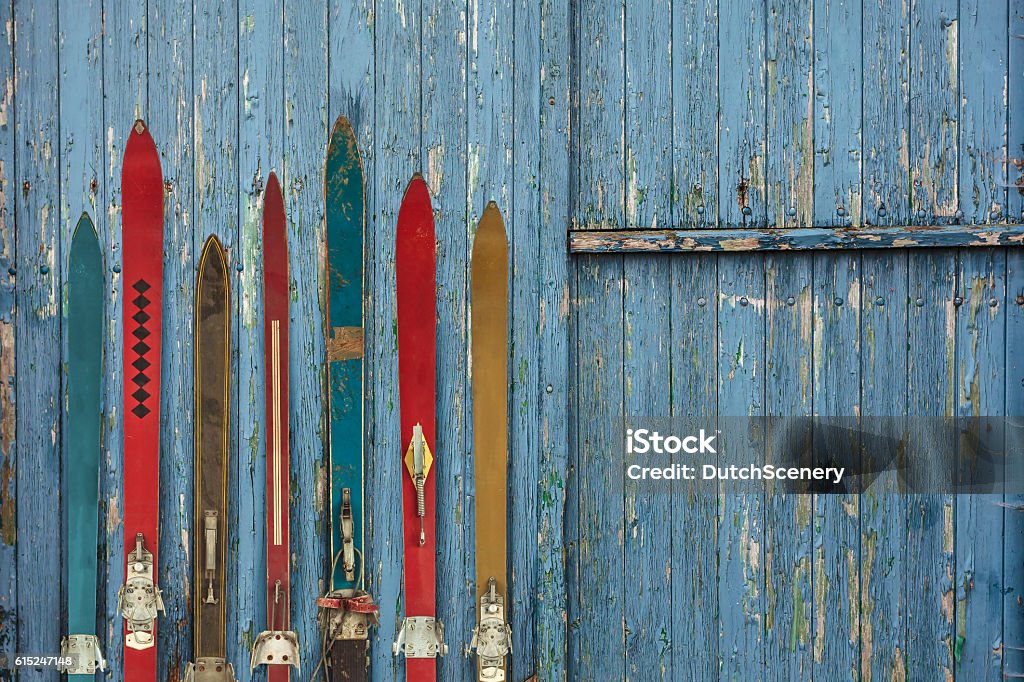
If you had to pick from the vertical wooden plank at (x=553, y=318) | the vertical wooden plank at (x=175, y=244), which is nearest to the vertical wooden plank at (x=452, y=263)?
the vertical wooden plank at (x=553, y=318)

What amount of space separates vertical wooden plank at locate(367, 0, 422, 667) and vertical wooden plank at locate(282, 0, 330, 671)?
0.14 m

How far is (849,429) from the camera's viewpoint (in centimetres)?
218

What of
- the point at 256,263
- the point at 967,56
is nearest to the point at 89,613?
the point at 256,263

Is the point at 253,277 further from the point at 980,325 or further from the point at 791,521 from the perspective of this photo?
the point at 980,325

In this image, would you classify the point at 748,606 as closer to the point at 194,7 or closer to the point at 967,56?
the point at 967,56

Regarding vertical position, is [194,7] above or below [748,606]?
above

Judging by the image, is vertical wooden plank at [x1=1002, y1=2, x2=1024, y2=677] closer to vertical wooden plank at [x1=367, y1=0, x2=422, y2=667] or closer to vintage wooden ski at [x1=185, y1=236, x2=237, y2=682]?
vertical wooden plank at [x1=367, y1=0, x2=422, y2=667]

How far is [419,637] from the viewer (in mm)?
2152

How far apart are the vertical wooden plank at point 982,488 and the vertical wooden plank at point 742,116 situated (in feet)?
1.90

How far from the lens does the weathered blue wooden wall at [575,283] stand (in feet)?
7.09

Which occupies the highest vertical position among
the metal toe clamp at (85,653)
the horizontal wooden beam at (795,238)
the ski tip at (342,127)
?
the ski tip at (342,127)

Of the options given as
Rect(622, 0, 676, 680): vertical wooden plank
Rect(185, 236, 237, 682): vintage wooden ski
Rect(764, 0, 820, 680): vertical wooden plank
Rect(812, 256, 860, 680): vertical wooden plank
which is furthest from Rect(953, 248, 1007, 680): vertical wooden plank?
Rect(185, 236, 237, 682): vintage wooden ski

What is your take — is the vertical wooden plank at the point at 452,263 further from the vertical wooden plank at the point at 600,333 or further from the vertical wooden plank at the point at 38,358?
the vertical wooden plank at the point at 38,358

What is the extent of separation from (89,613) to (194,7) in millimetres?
1630
